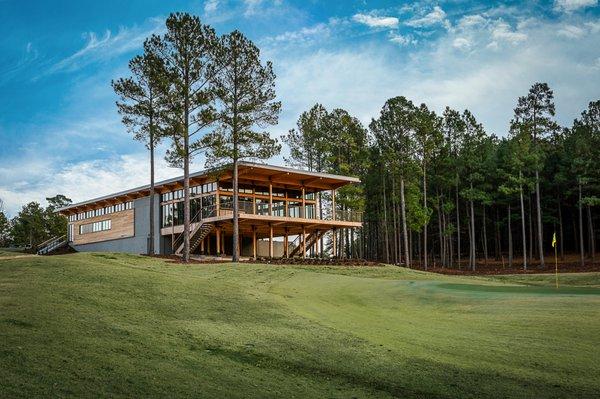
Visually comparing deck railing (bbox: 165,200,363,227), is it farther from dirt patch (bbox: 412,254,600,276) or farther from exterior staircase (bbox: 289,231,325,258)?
dirt patch (bbox: 412,254,600,276)

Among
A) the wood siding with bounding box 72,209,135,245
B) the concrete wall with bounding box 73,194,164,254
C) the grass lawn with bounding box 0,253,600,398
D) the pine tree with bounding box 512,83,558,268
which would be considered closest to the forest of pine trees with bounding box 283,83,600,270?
the pine tree with bounding box 512,83,558,268

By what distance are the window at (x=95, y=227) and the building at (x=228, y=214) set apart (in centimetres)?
12

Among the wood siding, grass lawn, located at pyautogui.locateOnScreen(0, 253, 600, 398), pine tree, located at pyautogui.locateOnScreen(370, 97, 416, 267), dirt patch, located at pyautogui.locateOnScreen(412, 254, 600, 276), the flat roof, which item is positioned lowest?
dirt patch, located at pyautogui.locateOnScreen(412, 254, 600, 276)

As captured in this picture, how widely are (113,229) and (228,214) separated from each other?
18.5 m

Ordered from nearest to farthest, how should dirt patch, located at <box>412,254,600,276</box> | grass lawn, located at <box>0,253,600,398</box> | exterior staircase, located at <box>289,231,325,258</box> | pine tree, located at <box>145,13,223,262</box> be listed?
grass lawn, located at <box>0,253,600,398</box>
pine tree, located at <box>145,13,223,262</box>
dirt patch, located at <box>412,254,600,276</box>
exterior staircase, located at <box>289,231,325,258</box>

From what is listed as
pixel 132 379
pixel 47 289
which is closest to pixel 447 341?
pixel 132 379

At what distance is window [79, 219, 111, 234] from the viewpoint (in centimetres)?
5394

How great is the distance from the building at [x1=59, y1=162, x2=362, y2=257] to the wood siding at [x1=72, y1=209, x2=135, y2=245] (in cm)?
9

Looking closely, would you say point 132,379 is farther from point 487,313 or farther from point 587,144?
point 587,144

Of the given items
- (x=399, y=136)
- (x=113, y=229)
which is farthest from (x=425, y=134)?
(x=113, y=229)

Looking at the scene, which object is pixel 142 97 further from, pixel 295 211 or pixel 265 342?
pixel 265 342

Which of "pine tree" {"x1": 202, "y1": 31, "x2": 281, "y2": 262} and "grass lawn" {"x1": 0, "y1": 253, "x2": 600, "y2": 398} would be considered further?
"pine tree" {"x1": 202, "y1": 31, "x2": 281, "y2": 262}

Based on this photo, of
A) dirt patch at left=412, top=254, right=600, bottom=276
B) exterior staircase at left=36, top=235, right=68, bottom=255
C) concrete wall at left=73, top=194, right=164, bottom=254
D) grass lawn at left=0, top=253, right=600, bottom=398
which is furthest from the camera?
exterior staircase at left=36, top=235, right=68, bottom=255

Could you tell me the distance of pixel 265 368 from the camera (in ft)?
30.1
